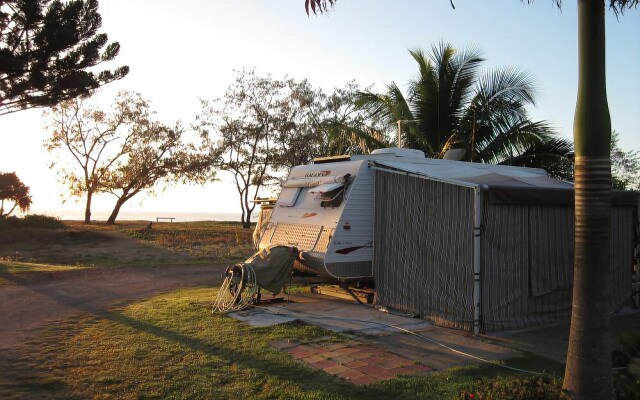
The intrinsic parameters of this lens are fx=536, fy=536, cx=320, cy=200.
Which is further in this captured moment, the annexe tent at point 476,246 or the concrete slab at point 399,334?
the annexe tent at point 476,246

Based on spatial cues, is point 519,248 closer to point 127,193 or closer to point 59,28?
point 59,28

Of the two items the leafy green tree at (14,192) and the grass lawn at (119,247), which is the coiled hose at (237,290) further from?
the leafy green tree at (14,192)

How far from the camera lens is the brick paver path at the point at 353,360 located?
575 centimetres

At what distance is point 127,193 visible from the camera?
137 ft

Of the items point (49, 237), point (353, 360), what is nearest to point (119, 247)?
point (49, 237)

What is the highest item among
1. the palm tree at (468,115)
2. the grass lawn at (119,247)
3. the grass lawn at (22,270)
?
the palm tree at (468,115)

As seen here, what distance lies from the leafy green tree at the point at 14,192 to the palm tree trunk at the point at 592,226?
139 feet

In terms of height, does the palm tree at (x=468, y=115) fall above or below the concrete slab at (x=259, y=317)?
above

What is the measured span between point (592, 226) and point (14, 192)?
44186 millimetres

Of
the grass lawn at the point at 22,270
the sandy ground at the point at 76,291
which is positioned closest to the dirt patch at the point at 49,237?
the grass lawn at the point at 22,270

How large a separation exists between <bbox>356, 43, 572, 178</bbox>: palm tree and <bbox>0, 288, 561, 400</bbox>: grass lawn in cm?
1001

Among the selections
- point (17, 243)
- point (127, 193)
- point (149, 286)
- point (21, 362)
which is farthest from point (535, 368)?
point (127, 193)

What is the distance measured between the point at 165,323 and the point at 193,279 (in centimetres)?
673

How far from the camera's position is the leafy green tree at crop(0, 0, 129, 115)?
1464 cm
